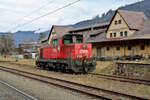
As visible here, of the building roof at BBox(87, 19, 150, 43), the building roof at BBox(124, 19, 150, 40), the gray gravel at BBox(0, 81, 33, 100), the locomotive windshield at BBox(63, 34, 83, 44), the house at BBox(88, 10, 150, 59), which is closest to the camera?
the gray gravel at BBox(0, 81, 33, 100)

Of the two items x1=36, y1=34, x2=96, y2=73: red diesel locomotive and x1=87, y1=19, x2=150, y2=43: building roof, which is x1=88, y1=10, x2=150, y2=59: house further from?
x1=36, y1=34, x2=96, y2=73: red diesel locomotive

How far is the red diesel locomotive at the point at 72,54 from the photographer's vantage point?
15.3 metres

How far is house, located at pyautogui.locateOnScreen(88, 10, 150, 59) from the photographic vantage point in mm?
30703

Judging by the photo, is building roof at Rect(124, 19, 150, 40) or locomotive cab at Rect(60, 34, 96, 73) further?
building roof at Rect(124, 19, 150, 40)

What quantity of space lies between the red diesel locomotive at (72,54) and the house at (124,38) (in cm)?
1583

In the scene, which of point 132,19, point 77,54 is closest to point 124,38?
point 132,19

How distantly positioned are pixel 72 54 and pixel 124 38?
18.9m

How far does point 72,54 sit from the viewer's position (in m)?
15.4

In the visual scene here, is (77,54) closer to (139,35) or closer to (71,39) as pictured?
(71,39)

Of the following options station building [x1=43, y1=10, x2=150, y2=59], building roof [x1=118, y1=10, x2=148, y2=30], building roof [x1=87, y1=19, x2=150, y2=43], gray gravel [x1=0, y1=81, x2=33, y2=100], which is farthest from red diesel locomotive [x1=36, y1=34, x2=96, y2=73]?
building roof [x1=118, y1=10, x2=148, y2=30]

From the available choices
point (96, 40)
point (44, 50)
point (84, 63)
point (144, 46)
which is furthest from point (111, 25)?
point (84, 63)

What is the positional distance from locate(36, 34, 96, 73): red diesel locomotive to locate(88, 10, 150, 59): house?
1583 centimetres

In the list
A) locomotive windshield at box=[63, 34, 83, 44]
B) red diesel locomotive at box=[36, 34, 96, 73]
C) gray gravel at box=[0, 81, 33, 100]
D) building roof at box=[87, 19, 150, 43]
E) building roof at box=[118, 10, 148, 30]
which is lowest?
gray gravel at box=[0, 81, 33, 100]

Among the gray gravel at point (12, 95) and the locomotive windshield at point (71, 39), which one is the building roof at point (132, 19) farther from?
the gray gravel at point (12, 95)
